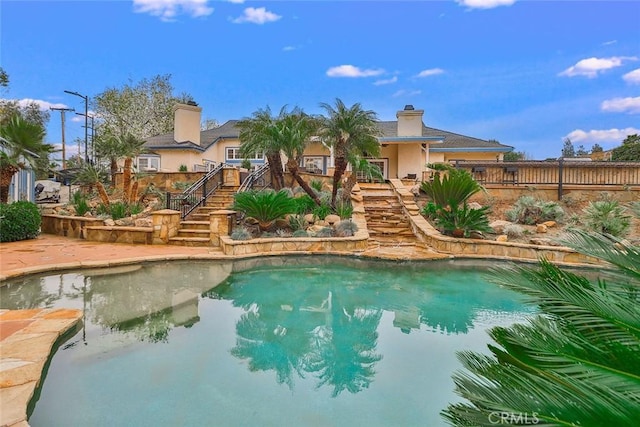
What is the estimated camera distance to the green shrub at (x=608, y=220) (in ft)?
33.7

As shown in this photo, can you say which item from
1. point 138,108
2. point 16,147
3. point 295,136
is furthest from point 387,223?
point 138,108

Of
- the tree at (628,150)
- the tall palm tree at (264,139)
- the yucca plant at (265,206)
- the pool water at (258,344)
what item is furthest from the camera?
the tree at (628,150)

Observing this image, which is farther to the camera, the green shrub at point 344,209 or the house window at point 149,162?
the house window at point 149,162

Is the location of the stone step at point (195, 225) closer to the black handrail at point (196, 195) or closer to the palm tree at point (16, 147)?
the black handrail at point (196, 195)

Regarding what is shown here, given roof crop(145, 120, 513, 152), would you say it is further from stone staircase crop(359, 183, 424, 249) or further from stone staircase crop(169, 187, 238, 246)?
stone staircase crop(169, 187, 238, 246)

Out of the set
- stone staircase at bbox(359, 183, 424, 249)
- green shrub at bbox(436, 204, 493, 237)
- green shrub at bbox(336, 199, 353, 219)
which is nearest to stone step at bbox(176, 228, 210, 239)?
green shrub at bbox(336, 199, 353, 219)

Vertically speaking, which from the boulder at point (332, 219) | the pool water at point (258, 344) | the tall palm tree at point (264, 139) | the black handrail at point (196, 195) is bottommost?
the pool water at point (258, 344)

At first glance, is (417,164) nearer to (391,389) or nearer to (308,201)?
(308,201)

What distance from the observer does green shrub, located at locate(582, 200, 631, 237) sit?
33.7 feet

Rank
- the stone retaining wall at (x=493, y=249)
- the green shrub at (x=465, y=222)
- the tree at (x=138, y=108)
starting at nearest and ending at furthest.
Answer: the stone retaining wall at (x=493, y=249) < the green shrub at (x=465, y=222) < the tree at (x=138, y=108)

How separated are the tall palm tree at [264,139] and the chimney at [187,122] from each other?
8957mm

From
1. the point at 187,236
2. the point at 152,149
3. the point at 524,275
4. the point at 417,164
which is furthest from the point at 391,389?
the point at 152,149

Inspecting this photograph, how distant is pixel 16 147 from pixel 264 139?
8.04 meters

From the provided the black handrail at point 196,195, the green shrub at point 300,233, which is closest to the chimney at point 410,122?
the black handrail at point 196,195
